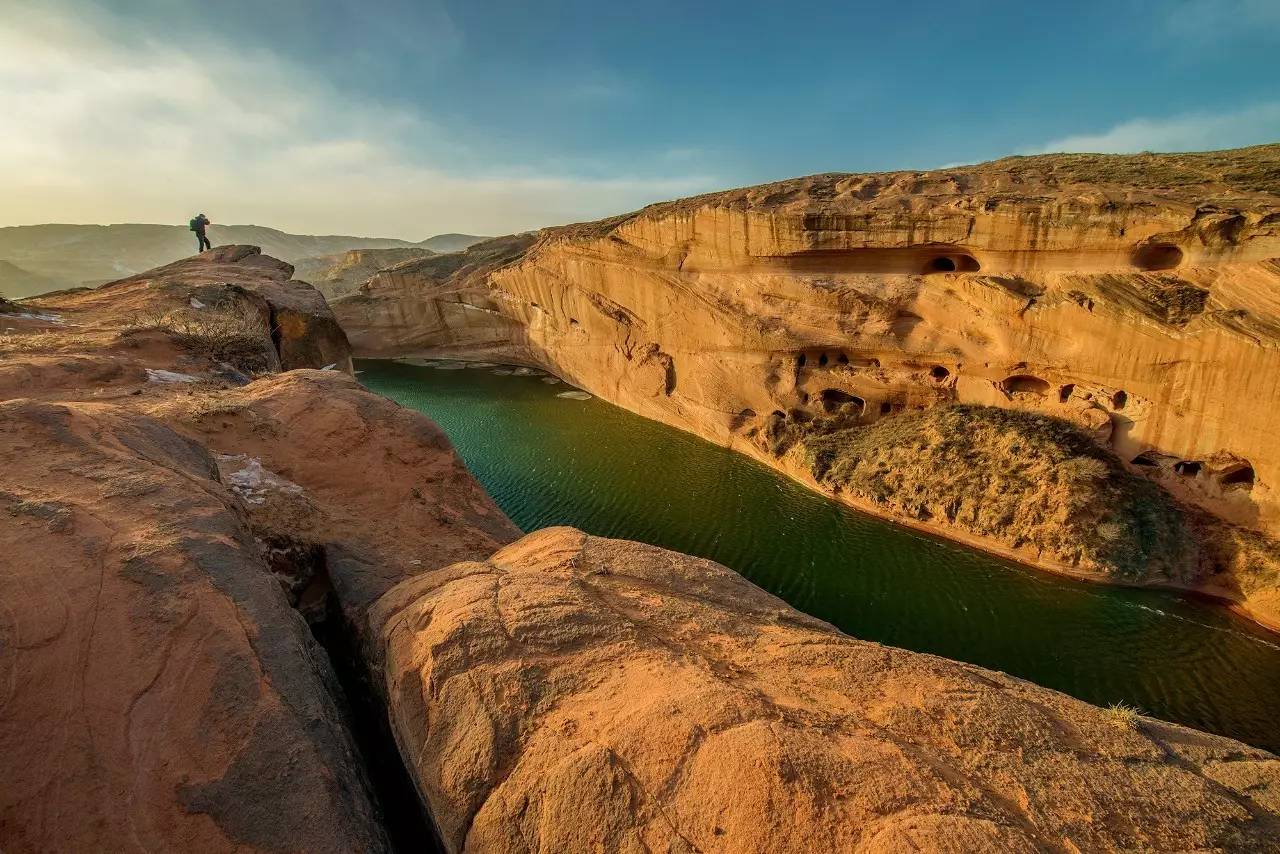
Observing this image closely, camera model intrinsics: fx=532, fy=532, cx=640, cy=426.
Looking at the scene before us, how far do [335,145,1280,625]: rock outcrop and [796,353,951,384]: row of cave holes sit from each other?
0.05m

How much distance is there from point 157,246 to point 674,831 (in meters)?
157

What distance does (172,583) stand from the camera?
3.57 metres

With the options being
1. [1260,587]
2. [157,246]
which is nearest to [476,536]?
[1260,587]

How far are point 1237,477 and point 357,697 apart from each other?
52.4 ft

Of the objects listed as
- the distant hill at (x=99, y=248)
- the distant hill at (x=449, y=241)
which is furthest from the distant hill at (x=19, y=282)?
the distant hill at (x=449, y=241)

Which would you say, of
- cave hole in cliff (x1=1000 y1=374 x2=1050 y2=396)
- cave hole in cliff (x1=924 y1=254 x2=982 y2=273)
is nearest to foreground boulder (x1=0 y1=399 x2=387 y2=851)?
cave hole in cliff (x1=1000 y1=374 x2=1050 y2=396)

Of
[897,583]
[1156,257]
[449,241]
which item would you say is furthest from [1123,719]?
[449,241]

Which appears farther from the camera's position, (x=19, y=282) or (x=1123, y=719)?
(x=19, y=282)

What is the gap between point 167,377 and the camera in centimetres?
944

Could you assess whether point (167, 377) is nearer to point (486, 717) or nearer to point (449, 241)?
point (486, 717)

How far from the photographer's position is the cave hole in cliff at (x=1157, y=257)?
11.2 metres

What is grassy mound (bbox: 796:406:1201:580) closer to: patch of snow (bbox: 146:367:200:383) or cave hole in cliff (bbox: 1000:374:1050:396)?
cave hole in cliff (bbox: 1000:374:1050:396)

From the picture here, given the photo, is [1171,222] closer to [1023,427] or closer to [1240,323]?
[1240,323]

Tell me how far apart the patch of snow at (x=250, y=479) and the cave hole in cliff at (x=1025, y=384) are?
15535mm
